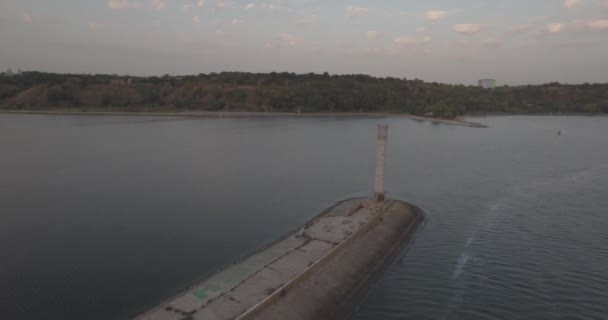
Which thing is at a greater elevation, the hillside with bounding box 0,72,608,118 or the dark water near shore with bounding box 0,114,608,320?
the hillside with bounding box 0,72,608,118

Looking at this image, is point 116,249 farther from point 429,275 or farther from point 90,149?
point 90,149

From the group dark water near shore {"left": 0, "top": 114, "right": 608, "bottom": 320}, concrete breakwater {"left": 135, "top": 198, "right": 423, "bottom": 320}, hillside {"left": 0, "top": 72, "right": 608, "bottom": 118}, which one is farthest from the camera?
hillside {"left": 0, "top": 72, "right": 608, "bottom": 118}

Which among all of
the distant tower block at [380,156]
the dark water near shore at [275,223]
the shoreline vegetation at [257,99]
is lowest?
Result: the dark water near shore at [275,223]

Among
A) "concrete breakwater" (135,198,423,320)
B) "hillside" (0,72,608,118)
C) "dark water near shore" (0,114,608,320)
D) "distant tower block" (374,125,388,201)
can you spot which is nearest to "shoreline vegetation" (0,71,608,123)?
"hillside" (0,72,608,118)

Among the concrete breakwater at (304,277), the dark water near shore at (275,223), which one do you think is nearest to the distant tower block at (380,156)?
the concrete breakwater at (304,277)

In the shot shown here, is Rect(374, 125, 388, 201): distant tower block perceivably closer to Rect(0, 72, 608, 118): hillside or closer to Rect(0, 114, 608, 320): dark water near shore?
Rect(0, 114, 608, 320): dark water near shore

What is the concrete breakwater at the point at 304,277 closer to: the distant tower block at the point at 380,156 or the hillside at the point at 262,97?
the distant tower block at the point at 380,156

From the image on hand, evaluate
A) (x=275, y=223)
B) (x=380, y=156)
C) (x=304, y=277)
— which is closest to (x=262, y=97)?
(x=380, y=156)
